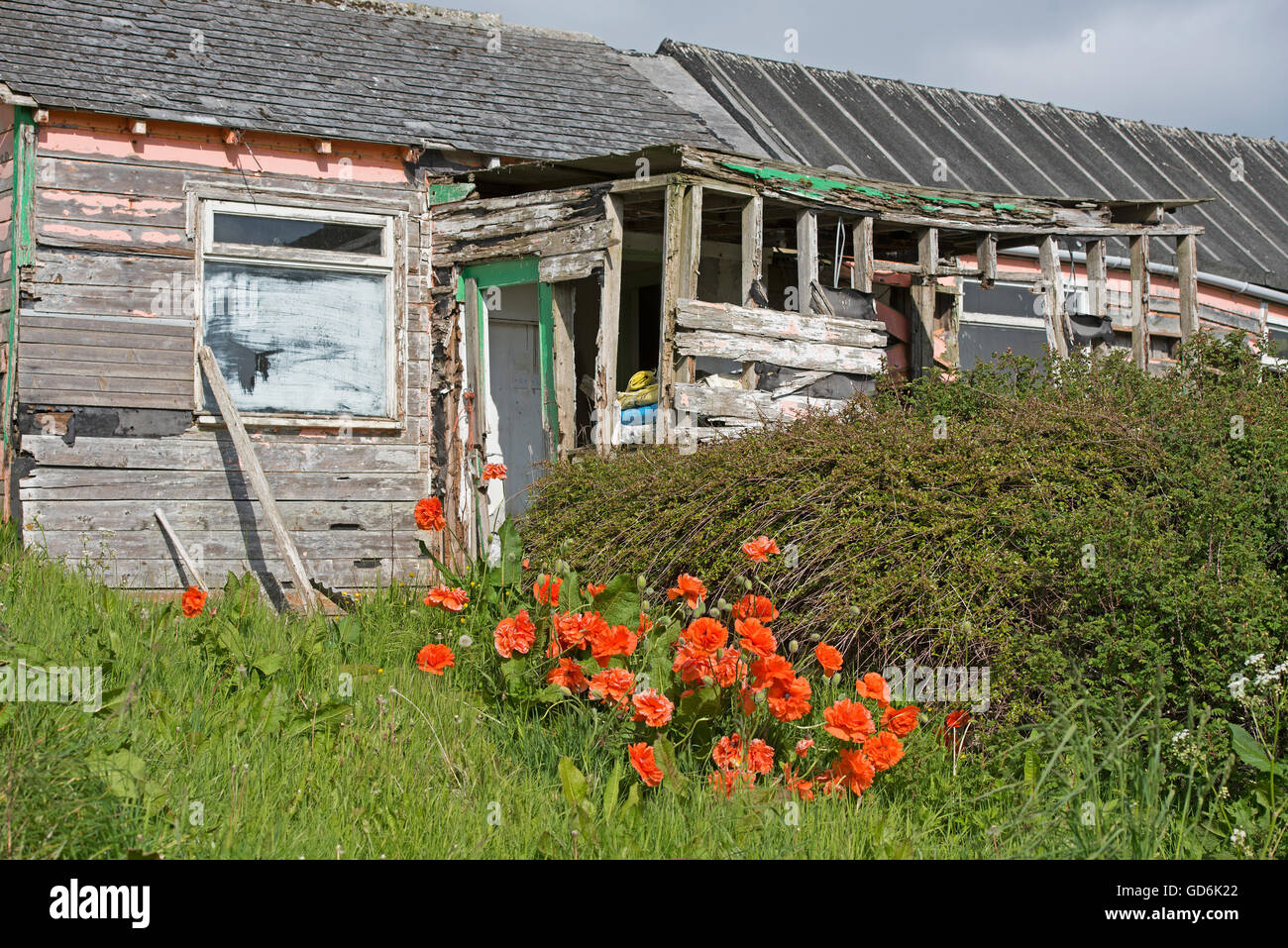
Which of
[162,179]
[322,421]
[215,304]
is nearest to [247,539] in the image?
[322,421]

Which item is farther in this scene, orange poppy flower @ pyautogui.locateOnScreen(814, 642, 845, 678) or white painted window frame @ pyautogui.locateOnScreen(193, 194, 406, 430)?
white painted window frame @ pyautogui.locateOnScreen(193, 194, 406, 430)

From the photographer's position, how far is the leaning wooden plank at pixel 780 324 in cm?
767

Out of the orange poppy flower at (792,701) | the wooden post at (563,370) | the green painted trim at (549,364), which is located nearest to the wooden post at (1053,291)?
the wooden post at (563,370)

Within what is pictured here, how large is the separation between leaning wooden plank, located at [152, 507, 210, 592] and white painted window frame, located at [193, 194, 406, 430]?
739mm

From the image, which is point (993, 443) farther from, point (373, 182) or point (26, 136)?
point (26, 136)

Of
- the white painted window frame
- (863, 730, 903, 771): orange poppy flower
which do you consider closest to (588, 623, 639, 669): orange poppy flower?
(863, 730, 903, 771): orange poppy flower

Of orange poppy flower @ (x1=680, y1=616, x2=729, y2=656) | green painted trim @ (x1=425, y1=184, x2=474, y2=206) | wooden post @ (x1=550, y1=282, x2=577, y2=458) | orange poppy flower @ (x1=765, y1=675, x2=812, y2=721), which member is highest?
green painted trim @ (x1=425, y1=184, x2=474, y2=206)

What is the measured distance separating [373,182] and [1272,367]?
621cm

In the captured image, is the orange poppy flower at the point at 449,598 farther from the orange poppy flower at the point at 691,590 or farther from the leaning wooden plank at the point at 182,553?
the leaning wooden plank at the point at 182,553

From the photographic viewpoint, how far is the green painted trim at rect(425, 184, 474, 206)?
8.95 meters

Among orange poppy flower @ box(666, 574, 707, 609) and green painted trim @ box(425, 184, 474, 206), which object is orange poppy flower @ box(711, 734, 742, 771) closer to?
orange poppy flower @ box(666, 574, 707, 609)

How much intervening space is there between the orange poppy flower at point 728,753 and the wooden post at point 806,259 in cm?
505

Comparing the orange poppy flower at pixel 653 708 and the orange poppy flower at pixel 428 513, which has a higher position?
the orange poppy flower at pixel 428 513

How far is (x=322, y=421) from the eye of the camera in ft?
28.2
